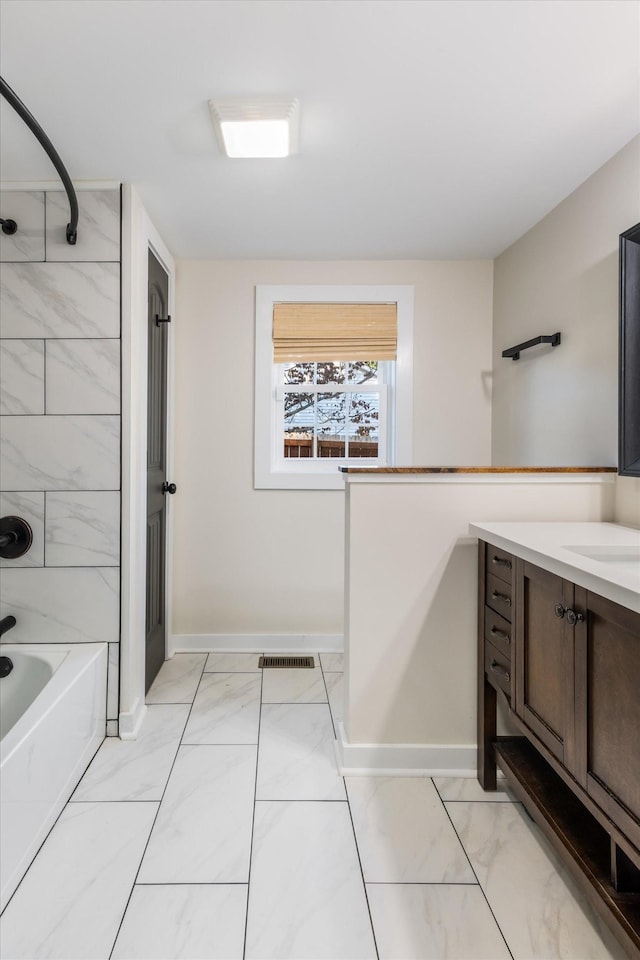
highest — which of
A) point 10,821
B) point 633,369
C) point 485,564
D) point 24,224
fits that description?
point 24,224

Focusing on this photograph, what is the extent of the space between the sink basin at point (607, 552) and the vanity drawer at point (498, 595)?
0.27m

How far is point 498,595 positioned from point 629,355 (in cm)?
94

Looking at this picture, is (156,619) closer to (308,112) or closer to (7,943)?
(7,943)

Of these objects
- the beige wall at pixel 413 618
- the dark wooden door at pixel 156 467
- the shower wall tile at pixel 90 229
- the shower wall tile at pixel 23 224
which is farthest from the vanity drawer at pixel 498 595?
the shower wall tile at pixel 23 224

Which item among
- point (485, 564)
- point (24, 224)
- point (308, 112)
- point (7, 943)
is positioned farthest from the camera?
point (24, 224)

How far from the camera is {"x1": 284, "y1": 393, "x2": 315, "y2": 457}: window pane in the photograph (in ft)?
10.4

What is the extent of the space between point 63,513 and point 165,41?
1658mm

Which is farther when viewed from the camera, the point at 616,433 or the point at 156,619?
the point at 156,619

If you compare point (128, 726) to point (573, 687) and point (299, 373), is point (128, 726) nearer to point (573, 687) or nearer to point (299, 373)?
point (573, 687)

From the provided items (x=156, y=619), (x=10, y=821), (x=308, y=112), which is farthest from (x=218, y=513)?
(x=308, y=112)

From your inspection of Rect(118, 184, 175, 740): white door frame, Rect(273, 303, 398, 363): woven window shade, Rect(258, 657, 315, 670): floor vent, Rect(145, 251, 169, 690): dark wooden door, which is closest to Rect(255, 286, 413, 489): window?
Rect(273, 303, 398, 363): woven window shade

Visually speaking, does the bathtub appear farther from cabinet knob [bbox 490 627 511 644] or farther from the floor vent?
cabinet knob [bbox 490 627 511 644]

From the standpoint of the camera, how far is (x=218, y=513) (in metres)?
3.08

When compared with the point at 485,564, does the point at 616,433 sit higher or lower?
higher
